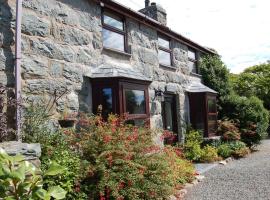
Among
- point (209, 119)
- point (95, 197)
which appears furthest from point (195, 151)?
point (95, 197)

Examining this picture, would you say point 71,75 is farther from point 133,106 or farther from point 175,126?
point 175,126

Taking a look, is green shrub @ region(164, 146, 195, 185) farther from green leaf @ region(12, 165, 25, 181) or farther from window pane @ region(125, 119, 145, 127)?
green leaf @ region(12, 165, 25, 181)

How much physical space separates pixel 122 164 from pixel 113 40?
436cm

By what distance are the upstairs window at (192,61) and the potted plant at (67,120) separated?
737cm

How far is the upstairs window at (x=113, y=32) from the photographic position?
29.8ft

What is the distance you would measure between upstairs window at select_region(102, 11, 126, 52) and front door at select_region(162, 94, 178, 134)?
3.10 metres

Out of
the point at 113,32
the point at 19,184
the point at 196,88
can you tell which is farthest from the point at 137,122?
the point at 19,184

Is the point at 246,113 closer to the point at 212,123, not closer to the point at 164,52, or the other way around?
the point at 212,123

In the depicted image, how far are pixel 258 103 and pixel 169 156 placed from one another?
852 centimetres

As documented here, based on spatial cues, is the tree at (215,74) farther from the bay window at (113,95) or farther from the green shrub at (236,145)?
the bay window at (113,95)

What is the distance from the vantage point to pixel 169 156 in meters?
7.20

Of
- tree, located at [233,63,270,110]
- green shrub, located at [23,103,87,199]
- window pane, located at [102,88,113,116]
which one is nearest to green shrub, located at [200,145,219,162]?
window pane, located at [102,88,113,116]

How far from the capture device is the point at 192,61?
14.1 m

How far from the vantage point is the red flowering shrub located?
5621 mm
